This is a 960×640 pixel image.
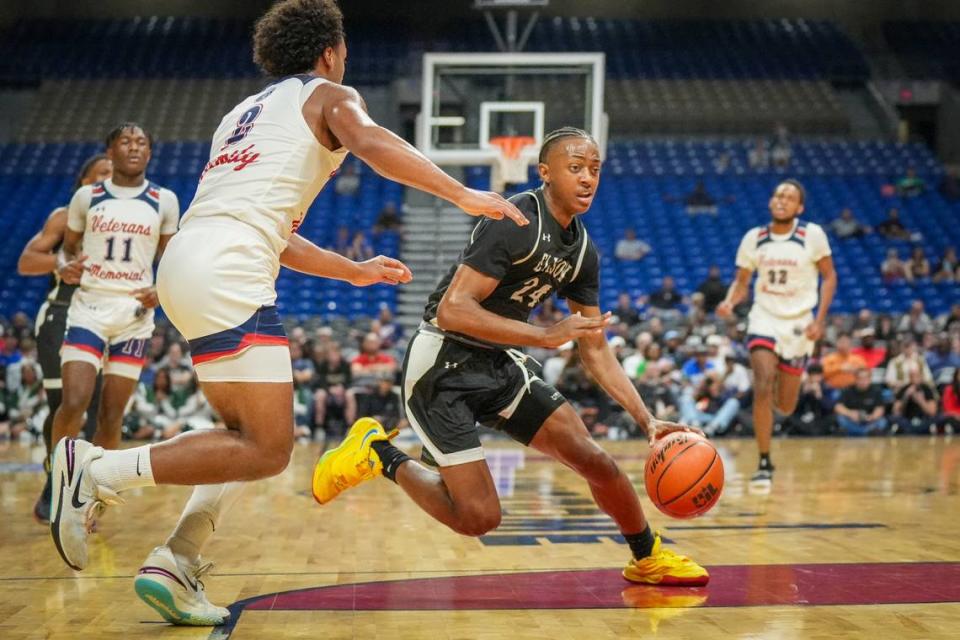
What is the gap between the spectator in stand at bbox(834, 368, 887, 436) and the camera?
15.3 metres

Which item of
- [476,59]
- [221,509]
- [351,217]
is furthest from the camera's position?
[351,217]

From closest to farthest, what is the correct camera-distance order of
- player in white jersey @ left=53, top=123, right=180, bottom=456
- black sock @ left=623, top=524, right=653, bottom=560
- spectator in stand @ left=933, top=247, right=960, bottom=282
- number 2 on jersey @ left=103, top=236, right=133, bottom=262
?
black sock @ left=623, top=524, right=653, bottom=560
player in white jersey @ left=53, top=123, right=180, bottom=456
number 2 on jersey @ left=103, top=236, right=133, bottom=262
spectator in stand @ left=933, top=247, right=960, bottom=282

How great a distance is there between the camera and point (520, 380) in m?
4.84

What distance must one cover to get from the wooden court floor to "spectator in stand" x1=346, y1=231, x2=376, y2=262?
34.2 feet

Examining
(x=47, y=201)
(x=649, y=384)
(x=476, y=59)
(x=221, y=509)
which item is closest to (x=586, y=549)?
(x=221, y=509)

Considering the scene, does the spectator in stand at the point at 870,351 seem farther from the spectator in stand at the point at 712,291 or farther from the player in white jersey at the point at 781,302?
the player in white jersey at the point at 781,302

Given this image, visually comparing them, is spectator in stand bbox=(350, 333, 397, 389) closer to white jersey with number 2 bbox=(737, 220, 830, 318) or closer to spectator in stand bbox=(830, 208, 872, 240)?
white jersey with number 2 bbox=(737, 220, 830, 318)

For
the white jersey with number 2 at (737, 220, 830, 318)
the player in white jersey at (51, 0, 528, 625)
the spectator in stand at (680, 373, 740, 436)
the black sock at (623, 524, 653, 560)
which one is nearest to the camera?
the player in white jersey at (51, 0, 528, 625)

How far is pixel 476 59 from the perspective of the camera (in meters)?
15.6

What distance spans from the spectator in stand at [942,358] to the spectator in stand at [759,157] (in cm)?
826

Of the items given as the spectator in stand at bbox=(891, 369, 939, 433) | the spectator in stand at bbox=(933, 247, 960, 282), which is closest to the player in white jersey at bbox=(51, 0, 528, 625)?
the spectator in stand at bbox=(891, 369, 939, 433)

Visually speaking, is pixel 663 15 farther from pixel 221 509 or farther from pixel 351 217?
pixel 221 509

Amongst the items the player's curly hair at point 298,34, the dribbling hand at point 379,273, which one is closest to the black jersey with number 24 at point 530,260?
the dribbling hand at point 379,273

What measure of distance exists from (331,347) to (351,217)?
6731 mm
